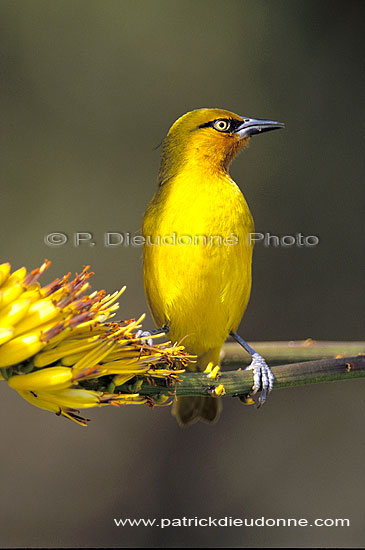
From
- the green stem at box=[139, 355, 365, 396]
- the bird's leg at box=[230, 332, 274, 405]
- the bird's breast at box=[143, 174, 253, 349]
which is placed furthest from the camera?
the bird's breast at box=[143, 174, 253, 349]

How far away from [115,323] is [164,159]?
181 cm

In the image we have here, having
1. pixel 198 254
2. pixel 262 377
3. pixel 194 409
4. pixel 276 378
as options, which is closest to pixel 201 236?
pixel 198 254

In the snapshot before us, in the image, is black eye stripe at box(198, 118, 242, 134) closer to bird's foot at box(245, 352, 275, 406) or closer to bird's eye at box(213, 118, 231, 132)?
bird's eye at box(213, 118, 231, 132)

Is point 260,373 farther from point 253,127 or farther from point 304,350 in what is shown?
point 253,127

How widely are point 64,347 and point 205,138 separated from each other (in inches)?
78.1

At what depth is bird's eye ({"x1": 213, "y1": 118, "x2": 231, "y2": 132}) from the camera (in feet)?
11.7

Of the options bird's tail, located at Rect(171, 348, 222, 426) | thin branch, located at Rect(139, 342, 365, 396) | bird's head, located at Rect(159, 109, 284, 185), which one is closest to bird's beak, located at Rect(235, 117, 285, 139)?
bird's head, located at Rect(159, 109, 284, 185)

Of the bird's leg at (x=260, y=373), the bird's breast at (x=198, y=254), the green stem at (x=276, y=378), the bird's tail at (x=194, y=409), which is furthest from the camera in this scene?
the bird's tail at (x=194, y=409)

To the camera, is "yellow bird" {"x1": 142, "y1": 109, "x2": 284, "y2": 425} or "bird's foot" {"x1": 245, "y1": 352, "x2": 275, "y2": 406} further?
"yellow bird" {"x1": 142, "y1": 109, "x2": 284, "y2": 425}

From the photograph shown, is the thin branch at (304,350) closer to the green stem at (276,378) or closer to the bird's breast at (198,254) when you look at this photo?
the bird's breast at (198,254)

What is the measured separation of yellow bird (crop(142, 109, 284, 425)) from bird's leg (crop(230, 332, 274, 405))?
0.01 meters

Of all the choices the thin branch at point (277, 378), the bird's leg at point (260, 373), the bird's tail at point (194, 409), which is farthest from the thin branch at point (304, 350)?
the bird's tail at point (194, 409)

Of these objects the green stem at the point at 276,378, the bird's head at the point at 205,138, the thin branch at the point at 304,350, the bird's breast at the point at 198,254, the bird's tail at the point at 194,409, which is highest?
the bird's head at the point at 205,138

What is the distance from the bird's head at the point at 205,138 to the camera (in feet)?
11.4
